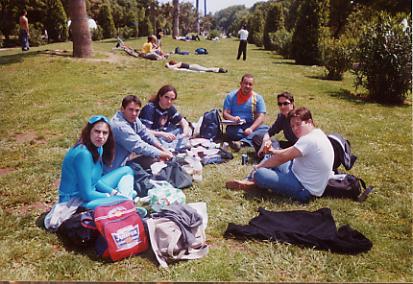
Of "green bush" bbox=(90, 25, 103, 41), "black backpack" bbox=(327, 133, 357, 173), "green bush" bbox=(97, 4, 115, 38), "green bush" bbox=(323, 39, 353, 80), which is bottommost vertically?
"black backpack" bbox=(327, 133, 357, 173)

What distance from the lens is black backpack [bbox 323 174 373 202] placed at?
4.70 metres

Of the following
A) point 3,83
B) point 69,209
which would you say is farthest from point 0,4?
point 69,209

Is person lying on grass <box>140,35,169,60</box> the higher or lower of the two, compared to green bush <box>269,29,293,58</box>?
lower

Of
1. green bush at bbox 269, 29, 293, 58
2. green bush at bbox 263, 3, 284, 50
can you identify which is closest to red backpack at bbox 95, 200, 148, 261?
green bush at bbox 269, 29, 293, 58

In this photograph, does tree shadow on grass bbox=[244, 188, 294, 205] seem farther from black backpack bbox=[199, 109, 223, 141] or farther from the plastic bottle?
black backpack bbox=[199, 109, 223, 141]

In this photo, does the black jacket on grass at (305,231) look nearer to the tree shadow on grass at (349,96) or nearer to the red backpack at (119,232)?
the red backpack at (119,232)

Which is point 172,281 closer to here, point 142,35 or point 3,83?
point 3,83

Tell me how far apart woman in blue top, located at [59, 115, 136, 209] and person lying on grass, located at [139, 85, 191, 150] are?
1.88 metres

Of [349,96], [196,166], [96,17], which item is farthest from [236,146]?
[96,17]

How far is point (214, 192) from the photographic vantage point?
500 centimetres

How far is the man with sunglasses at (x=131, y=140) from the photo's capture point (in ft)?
16.2

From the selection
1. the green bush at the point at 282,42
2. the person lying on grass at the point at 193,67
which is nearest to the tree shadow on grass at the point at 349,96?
the person lying on grass at the point at 193,67

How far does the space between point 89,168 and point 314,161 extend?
8.37 feet

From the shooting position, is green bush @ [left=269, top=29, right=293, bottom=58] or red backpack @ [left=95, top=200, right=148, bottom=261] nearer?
red backpack @ [left=95, top=200, right=148, bottom=261]
